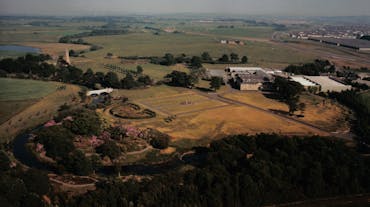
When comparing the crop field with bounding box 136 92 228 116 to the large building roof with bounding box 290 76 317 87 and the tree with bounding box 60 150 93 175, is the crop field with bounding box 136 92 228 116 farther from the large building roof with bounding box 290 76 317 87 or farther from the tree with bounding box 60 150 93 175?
the large building roof with bounding box 290 76 317 87

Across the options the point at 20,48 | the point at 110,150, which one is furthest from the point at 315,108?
the point at 20,48

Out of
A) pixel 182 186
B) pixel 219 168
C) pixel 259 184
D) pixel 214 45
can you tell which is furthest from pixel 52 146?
pixel 214 45

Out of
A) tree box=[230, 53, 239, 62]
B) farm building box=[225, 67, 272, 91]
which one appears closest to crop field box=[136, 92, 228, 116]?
farm building box=[225, 67, 272, 91]

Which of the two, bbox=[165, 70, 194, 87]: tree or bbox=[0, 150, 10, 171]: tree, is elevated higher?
bbox=[165, 70, 194, 87]: tree

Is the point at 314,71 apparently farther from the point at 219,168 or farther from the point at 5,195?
the point at 5,195

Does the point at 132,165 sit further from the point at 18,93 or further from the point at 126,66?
the point at 126,66

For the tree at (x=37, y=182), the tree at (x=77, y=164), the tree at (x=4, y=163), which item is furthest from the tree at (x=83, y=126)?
the tree at (x=37, y=182)

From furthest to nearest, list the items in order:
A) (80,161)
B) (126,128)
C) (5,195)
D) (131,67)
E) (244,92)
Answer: (131,67)
(244,92)
(126,128)
(80,161)
(5,195)
